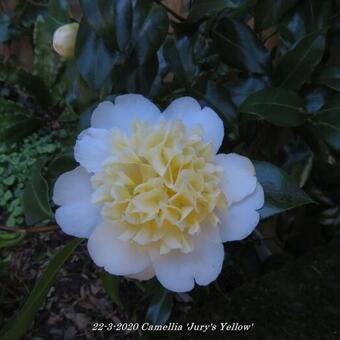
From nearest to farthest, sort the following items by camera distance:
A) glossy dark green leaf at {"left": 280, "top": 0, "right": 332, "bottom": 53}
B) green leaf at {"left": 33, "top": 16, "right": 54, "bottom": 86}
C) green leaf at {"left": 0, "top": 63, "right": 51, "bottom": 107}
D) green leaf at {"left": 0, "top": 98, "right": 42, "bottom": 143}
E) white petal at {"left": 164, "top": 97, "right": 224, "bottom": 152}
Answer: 1. white petal at {"left": 164, "top": 97, "right": 224, "bottom": 152}
2. glossy dark green leaf at {"left": 280, "top": 0, "right": 332, "bottom": 53}
3. green leaf at {"left": 0, "top": 98, "right": 42, "bottom": 143}
4. green leaf at {"left": 0, "top": 63, "right": 51, "bottom": 107}
5. green leaf at {"left": 33, "top": 16, "right": 54, "bottom": 86}

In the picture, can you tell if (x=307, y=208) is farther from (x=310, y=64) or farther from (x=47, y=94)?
(x=47, y=94)

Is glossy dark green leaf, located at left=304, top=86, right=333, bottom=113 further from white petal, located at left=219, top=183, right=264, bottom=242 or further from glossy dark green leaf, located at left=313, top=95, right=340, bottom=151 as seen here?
white petal, located at left=219, top=183, right=264, bottom=242

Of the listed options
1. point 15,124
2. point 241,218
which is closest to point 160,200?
point 241,218

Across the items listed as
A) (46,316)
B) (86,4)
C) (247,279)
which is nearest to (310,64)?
(86,4)

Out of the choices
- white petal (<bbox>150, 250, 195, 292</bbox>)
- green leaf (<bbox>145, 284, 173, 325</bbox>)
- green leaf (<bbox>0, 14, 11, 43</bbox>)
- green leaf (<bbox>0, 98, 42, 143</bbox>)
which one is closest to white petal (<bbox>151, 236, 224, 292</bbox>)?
white petal (<bbox>150, 250, 195, 292</bbox>)

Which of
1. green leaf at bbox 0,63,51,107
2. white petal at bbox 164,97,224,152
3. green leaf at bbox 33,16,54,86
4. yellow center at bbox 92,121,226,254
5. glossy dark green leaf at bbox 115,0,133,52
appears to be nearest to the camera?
yellow center at bbox 92,121,226,254

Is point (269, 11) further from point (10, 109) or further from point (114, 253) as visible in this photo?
point (10, 109)
